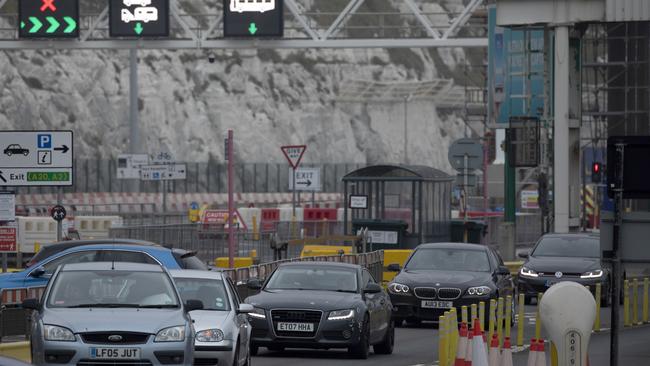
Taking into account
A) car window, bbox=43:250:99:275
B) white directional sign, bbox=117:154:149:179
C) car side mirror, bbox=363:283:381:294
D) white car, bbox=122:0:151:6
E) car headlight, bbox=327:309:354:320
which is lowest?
car headlight, bbox=327:309:354:320

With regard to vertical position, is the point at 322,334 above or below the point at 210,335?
below

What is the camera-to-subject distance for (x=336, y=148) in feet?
409

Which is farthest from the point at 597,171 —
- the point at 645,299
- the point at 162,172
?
the point at 645,299

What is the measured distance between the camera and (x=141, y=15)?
143ft

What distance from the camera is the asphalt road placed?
66.0 feet

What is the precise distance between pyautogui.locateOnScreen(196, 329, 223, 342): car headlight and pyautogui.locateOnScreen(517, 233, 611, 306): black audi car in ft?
48.5

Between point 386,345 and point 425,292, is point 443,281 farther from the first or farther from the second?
point 386,345

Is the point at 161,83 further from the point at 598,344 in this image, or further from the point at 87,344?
the point at 87,344

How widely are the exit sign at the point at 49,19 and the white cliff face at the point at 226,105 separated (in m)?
60.8

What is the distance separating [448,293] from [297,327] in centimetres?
582

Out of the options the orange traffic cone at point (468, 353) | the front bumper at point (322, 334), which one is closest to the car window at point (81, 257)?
the front bumper at point (322, 334)

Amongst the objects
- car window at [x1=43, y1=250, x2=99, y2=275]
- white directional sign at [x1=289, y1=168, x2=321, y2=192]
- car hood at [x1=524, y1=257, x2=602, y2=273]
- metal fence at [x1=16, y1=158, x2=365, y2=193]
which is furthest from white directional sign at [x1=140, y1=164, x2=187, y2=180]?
metal fence at [x1=16, y1=158, x2=365, y2=193]

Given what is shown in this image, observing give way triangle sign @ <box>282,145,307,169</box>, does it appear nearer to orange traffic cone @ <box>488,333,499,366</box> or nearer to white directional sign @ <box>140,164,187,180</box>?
white directional sign @ <box>140,164,187,180</box>

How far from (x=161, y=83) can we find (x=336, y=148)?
1577cm
